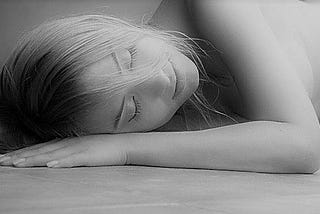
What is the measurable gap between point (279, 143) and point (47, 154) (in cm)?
33

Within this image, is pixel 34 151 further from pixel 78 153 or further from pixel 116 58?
pixel 116 58

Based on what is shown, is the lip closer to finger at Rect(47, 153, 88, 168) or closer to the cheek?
the cheek

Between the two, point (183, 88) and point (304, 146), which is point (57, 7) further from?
point (304, 146)

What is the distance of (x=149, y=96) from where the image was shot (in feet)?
3.53

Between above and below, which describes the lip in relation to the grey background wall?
below

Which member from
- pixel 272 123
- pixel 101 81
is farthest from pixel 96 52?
pixel 272 123

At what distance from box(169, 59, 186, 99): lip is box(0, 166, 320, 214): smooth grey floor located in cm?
14

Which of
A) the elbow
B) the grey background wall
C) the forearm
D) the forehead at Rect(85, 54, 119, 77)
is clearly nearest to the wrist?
the forearm

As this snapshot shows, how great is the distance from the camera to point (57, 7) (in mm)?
1383

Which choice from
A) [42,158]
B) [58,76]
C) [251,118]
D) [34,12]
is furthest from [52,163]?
[34,12]

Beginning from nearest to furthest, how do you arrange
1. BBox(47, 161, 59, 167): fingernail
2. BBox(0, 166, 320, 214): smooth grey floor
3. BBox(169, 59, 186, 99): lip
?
BBox(0, 166, 320, 214): smooth grey floor, BBox(47, 161, 59, 167): fingernail, BBox(169, 59, 186, 99): lip

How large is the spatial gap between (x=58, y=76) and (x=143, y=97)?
0.42ft

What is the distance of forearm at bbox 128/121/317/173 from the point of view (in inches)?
41.1

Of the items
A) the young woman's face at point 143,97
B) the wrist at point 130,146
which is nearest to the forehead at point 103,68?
the young woman's face at point 143,97
